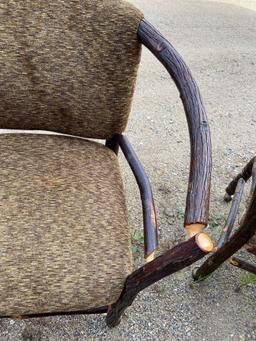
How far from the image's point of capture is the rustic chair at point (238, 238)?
1225 mm

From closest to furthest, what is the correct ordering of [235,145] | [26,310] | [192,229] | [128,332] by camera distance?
[192,229], [26,310], [128,332], [235,145]

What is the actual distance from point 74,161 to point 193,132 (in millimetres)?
403

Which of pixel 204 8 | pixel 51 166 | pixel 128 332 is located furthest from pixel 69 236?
pixel 204 8

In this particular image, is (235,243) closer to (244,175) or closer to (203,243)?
(244,175)

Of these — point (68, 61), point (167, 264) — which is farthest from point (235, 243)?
point (68, 61)

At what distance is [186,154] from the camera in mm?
2115

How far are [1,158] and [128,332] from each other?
728 millimetres

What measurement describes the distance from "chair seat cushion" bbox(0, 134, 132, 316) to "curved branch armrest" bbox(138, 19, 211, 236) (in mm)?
284

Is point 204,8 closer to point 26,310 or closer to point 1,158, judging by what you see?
point 1,158

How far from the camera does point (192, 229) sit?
0.88 meters

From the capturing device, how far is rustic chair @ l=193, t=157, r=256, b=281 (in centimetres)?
122

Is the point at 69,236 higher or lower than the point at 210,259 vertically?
higher

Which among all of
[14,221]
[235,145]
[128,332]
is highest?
[14,221]

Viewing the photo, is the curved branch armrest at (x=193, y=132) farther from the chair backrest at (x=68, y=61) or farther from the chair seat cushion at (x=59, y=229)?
the chair seat cushion at (x=59, y=229)
